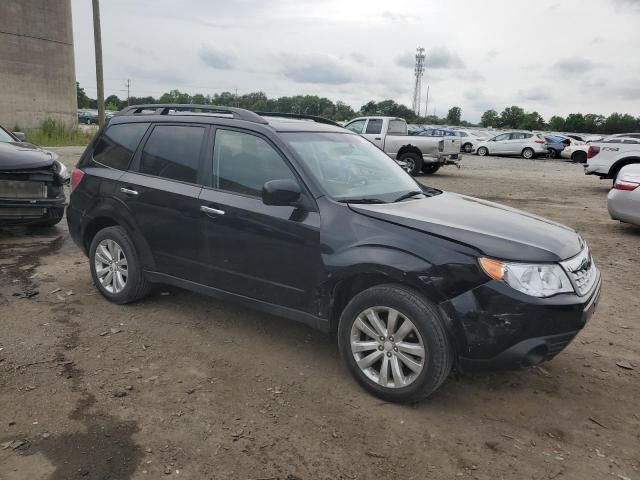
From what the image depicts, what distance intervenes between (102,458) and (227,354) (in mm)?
1366

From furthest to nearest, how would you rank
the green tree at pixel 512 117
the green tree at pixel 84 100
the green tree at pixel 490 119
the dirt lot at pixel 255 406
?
the green tree at pixel 84 100
the green tree at pixel 490 119
the green tree at pixel 512 117
the dirt lot at pixel 255 406

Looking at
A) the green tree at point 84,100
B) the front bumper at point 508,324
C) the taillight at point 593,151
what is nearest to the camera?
the front bumper at point 508,324

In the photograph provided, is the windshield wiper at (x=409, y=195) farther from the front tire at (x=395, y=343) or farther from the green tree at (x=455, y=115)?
the green tree at (x=455, y=115)

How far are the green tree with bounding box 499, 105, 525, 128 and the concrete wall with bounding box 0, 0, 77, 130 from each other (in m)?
62.7

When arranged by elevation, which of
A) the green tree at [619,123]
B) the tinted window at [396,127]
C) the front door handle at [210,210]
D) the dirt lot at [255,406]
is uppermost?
the green tree at [619,123]

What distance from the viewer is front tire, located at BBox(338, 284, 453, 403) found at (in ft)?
10.5

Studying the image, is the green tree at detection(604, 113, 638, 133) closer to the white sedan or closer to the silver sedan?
the white sedan

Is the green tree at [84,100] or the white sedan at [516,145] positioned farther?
the green tree at [84,100]

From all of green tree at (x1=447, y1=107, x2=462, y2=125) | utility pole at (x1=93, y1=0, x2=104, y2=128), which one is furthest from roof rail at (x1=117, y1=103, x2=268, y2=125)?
green tree at (x1=447, y1=107, x2=462, y2=125)

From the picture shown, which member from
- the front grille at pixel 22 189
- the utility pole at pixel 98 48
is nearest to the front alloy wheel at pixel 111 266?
the front grille at pixel 22 189

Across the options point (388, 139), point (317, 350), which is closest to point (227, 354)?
point (317, 350)

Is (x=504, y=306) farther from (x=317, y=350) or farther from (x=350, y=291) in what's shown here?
(x=317, y=350)

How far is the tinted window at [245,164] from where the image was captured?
13.1 ft

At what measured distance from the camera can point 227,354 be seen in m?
4.09
